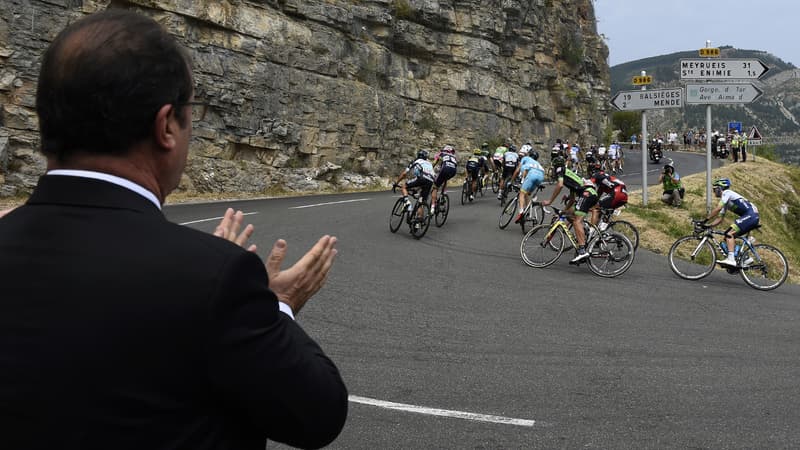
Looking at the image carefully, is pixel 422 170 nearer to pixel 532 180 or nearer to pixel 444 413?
pixel 532 180

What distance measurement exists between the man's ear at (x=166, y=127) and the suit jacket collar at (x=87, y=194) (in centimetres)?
15

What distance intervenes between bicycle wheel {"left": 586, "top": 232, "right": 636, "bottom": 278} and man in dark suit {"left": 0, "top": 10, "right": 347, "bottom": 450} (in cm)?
1101

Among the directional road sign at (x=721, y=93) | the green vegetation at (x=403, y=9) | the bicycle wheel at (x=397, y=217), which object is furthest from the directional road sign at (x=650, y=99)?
the green vegetation at (x=403, y=9)

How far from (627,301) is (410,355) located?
452 cm

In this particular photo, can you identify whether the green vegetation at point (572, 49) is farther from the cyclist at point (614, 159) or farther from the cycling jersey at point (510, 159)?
the cycling jersey at point (510, 159)

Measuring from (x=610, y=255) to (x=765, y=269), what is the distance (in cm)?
264

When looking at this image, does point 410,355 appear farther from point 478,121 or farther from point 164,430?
point 478,121

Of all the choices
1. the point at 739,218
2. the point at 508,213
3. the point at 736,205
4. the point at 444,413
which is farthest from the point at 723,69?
the point at 444,413

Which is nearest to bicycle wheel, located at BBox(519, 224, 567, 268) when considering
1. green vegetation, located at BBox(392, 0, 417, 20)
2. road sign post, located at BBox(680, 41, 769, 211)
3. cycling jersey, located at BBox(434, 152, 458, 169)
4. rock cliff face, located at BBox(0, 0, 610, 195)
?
cycling jersey, located at BBox(434, 152, 458, 169)

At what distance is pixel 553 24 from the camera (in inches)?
1986

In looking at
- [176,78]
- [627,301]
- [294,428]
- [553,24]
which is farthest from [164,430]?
[553,24]

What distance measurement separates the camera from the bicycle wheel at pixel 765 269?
11625 millimetres

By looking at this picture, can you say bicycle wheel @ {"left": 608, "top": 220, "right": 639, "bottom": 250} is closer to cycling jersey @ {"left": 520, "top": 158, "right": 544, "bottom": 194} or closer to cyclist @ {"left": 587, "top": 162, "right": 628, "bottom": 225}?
cyclist @ {"left": 587, "top": 162, "right": 628, "bottom": 225}

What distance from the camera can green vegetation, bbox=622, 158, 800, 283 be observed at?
54.4 feet
